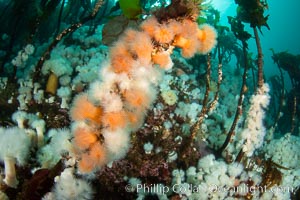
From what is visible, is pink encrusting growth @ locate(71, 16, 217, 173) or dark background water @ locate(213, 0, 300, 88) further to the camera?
dark background water @ locate(213, 0, 300, 88)

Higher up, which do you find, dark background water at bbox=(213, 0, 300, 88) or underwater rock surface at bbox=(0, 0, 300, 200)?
dark background water at bbox=(213, 0, 300, 88)

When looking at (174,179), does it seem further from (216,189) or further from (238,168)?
(238,168)

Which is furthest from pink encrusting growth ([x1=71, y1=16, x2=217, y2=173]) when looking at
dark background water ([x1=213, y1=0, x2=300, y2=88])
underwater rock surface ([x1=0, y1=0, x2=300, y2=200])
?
dark background water ([x1=213, y1=0, x2=300, y2=88])

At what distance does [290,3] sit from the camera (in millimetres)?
53531

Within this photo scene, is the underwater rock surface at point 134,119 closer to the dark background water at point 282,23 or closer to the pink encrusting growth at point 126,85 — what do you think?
the pink encrusting growth at point 126,85

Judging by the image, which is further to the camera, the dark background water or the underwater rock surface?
the dark background water

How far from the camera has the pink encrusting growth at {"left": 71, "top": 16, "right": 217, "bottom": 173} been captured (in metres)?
2.42

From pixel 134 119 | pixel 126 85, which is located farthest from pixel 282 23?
pixel 126 85

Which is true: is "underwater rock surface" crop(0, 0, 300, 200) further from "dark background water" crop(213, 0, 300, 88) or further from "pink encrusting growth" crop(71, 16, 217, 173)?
"dark background water" crop(213, 0, 300, 88)

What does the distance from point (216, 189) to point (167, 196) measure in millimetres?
764

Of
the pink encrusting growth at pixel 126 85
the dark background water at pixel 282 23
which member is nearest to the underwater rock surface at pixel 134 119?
the pink encrusting growth at pixel 126 85

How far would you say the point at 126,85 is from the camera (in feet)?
8.13

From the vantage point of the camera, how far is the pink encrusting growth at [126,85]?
2.42 metres

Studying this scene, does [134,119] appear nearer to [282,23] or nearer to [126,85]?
[126,85]
